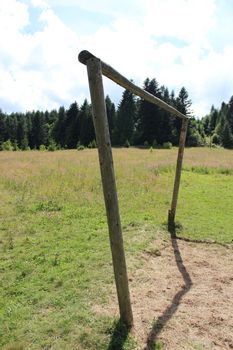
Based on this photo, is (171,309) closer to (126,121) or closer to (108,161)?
(108,161)

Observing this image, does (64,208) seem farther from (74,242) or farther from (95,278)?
(95,278)

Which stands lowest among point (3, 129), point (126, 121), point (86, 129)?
point (86, 129)

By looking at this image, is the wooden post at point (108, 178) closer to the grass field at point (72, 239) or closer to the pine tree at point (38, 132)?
the grass field at point (72, 239)

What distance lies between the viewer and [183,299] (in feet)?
19.0

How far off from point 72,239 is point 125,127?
50.9 m

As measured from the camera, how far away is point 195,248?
27.9 feet

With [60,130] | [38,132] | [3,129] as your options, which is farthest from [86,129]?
[3,129]

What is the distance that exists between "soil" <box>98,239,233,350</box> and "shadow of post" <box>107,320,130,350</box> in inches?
5.8

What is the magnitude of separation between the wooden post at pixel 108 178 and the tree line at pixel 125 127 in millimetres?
43902

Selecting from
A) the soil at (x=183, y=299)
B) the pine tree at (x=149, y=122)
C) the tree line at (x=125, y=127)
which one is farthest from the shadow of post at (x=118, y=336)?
the pine tree at (x=149, y=122)

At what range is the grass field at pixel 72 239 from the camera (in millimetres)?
4777

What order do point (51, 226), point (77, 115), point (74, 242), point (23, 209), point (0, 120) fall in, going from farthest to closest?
point (0, 120) → point (77, 115) → point (23, 209) → point (51, 226) → point (74, 242)

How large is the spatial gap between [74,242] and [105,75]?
456 cm

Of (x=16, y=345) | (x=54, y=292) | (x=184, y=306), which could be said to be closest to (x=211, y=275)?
(x=184, y=306)
